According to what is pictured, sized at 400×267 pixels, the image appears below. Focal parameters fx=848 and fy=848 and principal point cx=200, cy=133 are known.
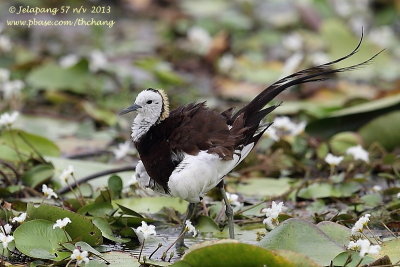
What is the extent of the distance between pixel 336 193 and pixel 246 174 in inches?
24.7

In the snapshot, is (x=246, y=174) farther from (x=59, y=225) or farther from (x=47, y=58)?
(x=47, y=58)

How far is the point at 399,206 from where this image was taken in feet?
12.9

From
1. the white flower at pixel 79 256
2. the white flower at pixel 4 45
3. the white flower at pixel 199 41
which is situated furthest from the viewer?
the white flower at pixel 199 41

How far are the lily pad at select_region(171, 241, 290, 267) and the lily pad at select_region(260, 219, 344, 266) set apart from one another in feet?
0.81

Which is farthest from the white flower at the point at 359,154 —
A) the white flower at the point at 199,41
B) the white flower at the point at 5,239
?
the white flower at the point at 199,41

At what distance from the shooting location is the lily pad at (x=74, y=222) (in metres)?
3.28

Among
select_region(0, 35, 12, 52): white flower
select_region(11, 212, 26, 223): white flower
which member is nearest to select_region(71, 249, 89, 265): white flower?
select_region(11, 212, 26, 223): white flower

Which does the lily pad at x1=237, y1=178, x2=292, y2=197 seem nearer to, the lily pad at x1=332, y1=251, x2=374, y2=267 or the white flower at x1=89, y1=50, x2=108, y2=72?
the lily pad at x1=332, y1=251, x2=374, y2=267

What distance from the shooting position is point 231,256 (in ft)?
9.41

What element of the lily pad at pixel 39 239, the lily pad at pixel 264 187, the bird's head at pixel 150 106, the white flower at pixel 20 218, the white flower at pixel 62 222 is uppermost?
the bird's head at pixel 150 106

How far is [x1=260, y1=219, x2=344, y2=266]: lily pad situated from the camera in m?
3.07

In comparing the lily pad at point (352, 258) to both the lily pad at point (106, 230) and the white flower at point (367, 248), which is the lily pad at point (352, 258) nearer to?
the white flower at point (367, 248)

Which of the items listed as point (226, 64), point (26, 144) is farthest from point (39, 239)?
point (226, 64)

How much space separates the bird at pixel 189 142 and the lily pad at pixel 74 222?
0.30m
